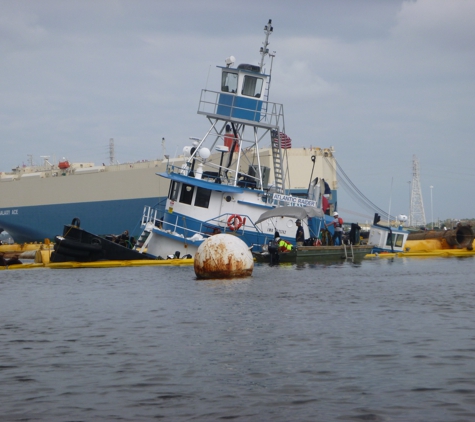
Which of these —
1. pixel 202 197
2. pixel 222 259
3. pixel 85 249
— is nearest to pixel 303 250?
pixel 202 197

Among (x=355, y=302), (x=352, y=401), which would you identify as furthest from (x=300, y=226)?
(x=352, y=401)

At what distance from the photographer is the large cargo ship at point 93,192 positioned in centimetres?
7250

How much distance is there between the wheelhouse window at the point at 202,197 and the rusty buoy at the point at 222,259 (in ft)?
27.8

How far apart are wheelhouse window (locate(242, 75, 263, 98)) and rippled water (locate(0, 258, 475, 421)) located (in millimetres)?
15331

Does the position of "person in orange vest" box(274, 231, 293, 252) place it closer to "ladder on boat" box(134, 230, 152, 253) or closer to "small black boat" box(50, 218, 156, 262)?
"ladder on boat" box(134, 230, 152, 253)

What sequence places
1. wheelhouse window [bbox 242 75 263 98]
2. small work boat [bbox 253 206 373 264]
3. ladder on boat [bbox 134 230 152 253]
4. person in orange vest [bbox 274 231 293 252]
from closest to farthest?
small work boat [bbox 253 206 373 264], person in orange vest [bbox 274 231 293 252], ladder on boat [bbox 134 230 152 253], wheelhouse window [bbox 242 75 263 98]

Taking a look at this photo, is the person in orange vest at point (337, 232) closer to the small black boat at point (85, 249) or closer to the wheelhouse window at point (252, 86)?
the wheelhouse window at point (252, 86)

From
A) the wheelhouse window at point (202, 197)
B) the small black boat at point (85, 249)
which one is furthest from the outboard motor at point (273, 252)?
the small black boat at point (85, 249)

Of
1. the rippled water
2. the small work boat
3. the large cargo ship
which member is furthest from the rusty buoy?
the large cargo ship

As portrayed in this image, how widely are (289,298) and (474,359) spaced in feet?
27.8

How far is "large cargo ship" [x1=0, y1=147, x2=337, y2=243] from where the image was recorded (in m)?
72.5

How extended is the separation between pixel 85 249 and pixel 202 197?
558cm

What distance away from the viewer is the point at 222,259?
24047mm

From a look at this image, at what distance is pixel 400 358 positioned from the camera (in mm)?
10703
